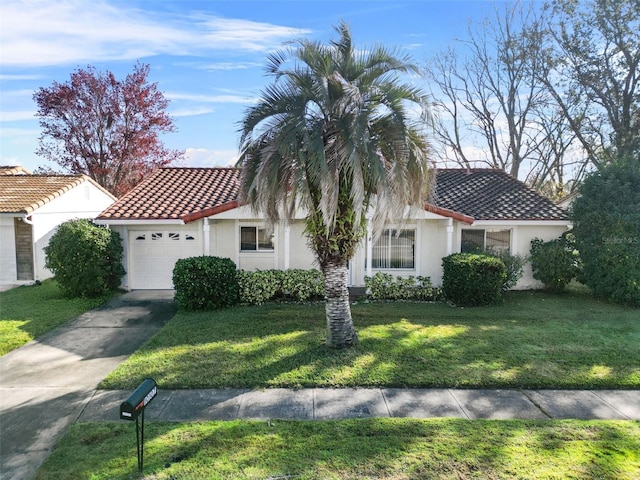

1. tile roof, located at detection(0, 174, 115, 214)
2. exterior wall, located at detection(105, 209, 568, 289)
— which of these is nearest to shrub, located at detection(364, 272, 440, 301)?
exterior wall, located at detection(105, 209, 568, 289)

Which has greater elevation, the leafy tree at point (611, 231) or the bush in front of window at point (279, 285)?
the leafy tree at point (611, 231)

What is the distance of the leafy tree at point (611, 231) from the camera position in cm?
1261

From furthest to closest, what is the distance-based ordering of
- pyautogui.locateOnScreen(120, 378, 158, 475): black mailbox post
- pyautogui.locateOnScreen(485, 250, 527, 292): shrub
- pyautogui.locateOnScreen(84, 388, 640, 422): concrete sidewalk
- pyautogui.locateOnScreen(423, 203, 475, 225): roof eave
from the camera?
pyautogui.locateOnScreen(485, 250, 527, 292): shrub < pyautogui.locateOnScreen(423, 203, 475, 225): roof eave < pyautogui.locateOnScreen(84, 388, 640, 422): concrete sidewalk < pyautogui.locateOnScreen(120, 378, 158, 475): black mailbox post

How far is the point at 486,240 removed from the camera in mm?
14906

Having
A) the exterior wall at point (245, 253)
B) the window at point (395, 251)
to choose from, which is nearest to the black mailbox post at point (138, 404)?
the exterior wall at point (245, 253)

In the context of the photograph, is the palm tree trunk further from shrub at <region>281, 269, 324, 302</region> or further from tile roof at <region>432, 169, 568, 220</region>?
tile roof at <region>432, 169, 568, 220</region>

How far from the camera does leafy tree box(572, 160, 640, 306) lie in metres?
12.6

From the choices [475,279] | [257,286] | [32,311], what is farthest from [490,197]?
[32,311]

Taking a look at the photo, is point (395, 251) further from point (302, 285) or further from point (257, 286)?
point (257, 286)

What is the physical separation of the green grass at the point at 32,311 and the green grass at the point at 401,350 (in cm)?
286

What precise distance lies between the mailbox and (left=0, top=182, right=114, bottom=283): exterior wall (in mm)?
13865

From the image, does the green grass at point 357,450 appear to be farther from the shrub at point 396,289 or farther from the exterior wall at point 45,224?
the exterior wall at point 45,224

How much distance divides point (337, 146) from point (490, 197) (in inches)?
408

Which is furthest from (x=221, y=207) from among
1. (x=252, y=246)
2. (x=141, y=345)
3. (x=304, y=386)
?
(x=304, y=386)
